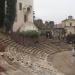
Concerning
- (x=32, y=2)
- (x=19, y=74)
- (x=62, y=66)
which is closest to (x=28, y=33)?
(x=32, y=2)

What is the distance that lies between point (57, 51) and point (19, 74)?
26.1 metres

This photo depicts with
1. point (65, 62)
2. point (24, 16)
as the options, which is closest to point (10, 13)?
point (24, 16)

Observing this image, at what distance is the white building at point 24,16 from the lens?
61.8 m

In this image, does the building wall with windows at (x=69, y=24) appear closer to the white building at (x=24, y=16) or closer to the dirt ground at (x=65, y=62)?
the white building at (x=24, y=16)

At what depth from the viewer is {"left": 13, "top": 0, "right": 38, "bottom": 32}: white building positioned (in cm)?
6181

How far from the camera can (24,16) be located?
64938mm

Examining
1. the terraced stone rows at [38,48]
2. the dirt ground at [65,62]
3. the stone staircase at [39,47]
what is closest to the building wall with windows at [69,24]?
the stone staircase at [39,47]

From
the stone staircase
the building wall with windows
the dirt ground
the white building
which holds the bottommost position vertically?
the dirt ground

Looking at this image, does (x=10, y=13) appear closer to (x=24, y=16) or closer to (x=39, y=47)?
(x=39, y=47)

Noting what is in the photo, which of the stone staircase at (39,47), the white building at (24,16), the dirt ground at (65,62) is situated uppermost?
the white building at (24,16)

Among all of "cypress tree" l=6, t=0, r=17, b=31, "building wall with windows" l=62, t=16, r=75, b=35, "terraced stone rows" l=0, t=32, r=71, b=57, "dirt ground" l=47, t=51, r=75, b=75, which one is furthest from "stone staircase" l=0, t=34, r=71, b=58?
"building wall with windows" l=62, t=16, r=75, b=35

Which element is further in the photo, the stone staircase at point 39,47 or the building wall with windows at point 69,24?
the building wall with windows at point 69,24

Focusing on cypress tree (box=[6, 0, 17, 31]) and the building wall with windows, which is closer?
cypress tree (box=[6, 0, 17, 31])

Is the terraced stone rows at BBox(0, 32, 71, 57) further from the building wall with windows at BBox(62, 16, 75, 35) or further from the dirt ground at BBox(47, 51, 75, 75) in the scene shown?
the building wall with windows at BBox(62, 16, 75, 35)
